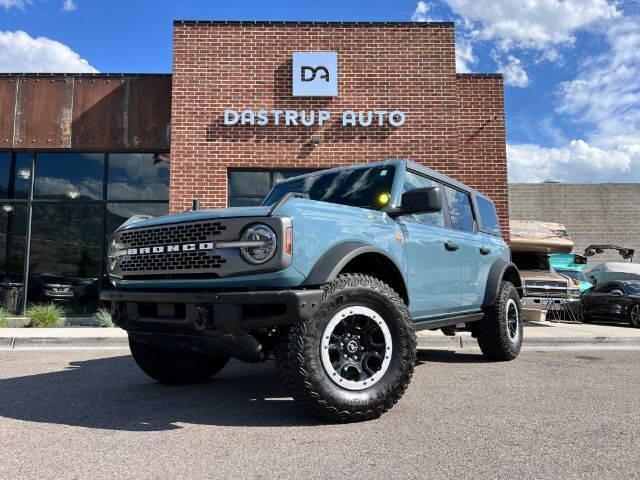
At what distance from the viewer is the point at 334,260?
10.9 feet

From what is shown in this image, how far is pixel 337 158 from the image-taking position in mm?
10930

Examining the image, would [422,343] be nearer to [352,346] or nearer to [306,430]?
[352,346]

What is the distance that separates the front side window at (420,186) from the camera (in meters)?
4.48

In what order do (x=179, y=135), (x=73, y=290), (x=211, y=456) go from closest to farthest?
(x=211, y=456)
(x=179, y=135)
(x=73, y=290)

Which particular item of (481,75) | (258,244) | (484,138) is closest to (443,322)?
(258,244)

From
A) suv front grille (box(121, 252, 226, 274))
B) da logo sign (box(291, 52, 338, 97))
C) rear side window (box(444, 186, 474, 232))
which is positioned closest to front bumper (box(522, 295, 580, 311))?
da logo sign (box(291, 52, 338, 97))

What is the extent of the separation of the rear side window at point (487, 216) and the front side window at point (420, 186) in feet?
4.39

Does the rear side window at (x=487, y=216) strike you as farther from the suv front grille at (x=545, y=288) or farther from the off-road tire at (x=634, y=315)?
the off-road tire at (x=634, y=315)

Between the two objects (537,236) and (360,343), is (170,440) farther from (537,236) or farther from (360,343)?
(537,236)

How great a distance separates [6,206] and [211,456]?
39.1ft

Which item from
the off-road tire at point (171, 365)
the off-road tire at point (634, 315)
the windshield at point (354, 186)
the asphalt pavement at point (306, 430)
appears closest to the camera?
the asphalt pavement at point (306, 430)

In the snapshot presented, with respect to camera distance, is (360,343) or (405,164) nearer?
(360,343)

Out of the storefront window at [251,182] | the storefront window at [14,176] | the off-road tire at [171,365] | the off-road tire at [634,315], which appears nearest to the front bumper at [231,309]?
the off-road tire at [171,365]

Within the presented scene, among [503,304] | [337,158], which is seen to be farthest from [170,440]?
[337,158]
